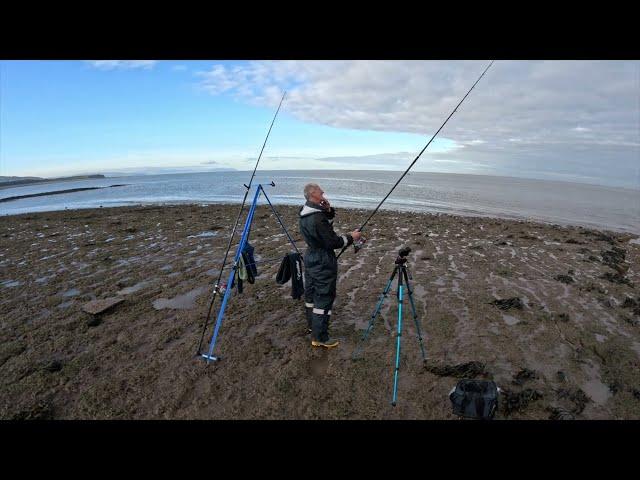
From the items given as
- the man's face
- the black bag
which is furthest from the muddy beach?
the man's face

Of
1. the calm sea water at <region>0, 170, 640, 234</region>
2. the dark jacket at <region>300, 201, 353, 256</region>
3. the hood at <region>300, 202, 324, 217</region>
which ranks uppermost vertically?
the hood at <region>300, 202, 324, 217</region>

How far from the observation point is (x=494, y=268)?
33.1 ft

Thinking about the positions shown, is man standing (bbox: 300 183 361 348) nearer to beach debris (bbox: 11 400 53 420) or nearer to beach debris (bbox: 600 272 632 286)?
beach debris (bbox: 11 400 53 420)

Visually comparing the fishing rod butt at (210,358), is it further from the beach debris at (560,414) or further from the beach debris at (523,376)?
the beach debris at (560,414)

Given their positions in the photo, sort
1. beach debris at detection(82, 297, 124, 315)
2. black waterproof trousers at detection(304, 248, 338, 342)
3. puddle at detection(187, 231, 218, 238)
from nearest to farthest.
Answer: black waterproof trousers at detection(304, 248, 338, 342) → beach debris at detection(82, 297, 124, 315) → puddle at detection(187, 231, 218, 238)

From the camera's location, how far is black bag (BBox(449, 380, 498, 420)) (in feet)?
12.6

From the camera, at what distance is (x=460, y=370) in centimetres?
491

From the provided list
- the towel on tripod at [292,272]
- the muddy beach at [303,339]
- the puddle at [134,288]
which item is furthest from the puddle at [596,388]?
the puddle at [134,288]

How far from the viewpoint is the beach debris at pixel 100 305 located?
6.66 meters

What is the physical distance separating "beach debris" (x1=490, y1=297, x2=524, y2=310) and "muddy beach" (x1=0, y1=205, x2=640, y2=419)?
37 millimetres

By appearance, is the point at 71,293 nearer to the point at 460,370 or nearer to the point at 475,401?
the point at 460,370
